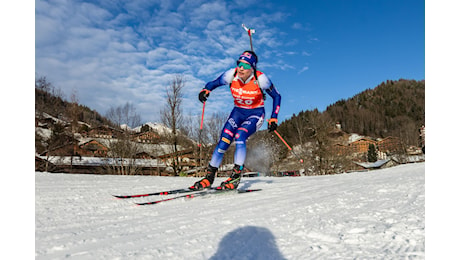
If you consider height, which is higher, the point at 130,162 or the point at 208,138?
the point at 208,138

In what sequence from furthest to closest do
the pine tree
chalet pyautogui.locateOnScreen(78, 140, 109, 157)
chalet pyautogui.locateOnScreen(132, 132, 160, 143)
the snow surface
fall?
1. the pine tree
2. chalet pyautogui.locateOnScreen(78, 140, 109, 157)
3. chalet pyautogui.locateOnScreen(132, 132, 160, 143)
4. the snow surface

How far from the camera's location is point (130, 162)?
94.5 feet

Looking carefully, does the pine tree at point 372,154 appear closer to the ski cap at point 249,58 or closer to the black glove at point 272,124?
the black glove at point 272,124

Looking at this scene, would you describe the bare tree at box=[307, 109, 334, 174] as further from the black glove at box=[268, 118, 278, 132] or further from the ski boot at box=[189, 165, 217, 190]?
the ski boot at box=[189, 165, 217, 190]

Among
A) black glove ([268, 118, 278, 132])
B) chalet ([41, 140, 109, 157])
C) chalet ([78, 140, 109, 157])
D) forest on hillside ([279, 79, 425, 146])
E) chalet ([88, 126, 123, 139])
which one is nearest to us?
black glove ([268, 118, 278, 132])

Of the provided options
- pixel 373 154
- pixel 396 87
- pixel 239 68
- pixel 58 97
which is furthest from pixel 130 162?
pixel 396 87

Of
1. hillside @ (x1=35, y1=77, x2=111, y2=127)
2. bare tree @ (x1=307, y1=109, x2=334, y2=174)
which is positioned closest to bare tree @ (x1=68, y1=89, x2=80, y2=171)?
hillside @ (x1=35, y1=77, x2=111, y2=127)

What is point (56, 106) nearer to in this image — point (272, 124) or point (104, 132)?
point (104, 132)

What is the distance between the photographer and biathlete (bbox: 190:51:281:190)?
4527 mm

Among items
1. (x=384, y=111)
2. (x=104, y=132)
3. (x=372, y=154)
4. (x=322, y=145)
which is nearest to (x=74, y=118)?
(x=104, y=132)

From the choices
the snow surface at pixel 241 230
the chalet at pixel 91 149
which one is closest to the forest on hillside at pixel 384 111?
the chalet at pixel 91 149

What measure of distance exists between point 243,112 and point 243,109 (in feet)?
0.18
